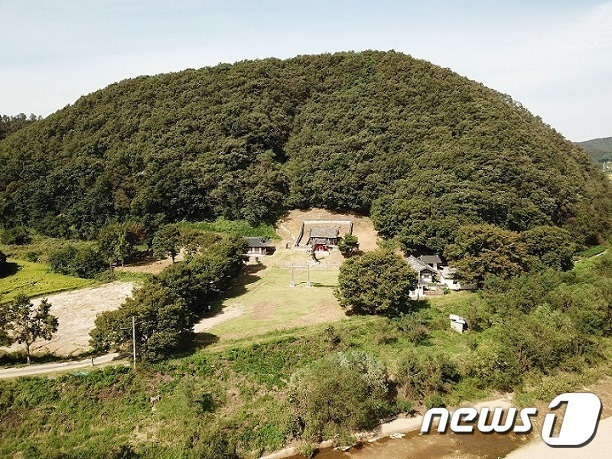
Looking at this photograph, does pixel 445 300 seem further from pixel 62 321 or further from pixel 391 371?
pixel 62 321

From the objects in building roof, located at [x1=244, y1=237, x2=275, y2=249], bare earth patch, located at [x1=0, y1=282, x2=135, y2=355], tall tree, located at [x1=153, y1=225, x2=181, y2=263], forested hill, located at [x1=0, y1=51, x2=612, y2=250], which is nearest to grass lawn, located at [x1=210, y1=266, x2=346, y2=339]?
building roof, located at [x1=244, y1=237, x2=275, y2=249]

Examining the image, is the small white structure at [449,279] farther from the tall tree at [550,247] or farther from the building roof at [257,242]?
the building roof at [257,242]

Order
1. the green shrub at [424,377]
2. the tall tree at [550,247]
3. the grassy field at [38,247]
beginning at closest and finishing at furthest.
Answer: the green shrub at [424,377], the tall tree at [550,247], the grassy field at [38,247]

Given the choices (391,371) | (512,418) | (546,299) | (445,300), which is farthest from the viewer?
(445,300)

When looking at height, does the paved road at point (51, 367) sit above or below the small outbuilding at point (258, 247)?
below

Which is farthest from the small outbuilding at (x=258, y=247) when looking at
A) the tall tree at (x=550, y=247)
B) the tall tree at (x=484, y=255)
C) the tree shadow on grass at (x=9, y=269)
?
the tall tree at (x=550, y=247)

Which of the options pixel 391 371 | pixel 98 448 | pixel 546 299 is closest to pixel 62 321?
pixel 98 448
